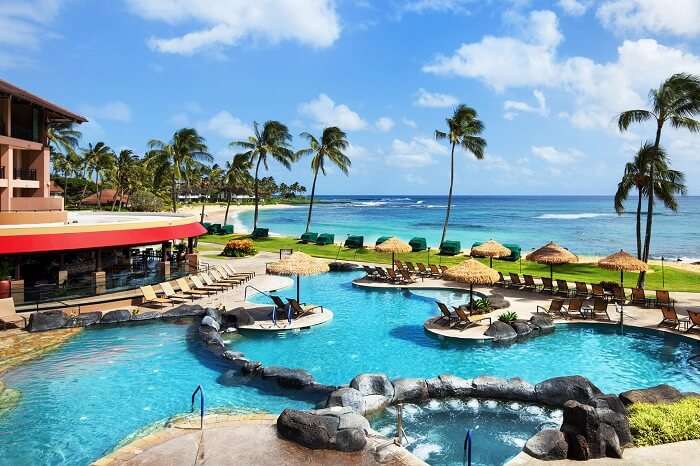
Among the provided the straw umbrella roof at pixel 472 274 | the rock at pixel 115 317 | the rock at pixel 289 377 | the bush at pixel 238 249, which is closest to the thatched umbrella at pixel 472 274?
the straw umbrella roof at pixel 472 274

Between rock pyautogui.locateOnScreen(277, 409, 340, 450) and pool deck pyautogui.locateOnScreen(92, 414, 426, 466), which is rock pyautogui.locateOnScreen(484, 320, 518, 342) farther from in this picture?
rock pyautogui.locateOnScreen(277, 409, 340, 450)

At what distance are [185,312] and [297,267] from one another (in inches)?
178

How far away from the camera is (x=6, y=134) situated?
23.4 meters

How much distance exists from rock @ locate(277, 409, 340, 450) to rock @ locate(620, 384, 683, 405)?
244 inches

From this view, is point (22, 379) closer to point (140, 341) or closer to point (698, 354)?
point (140, 341)

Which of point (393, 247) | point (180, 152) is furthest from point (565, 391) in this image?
point (180, 152)

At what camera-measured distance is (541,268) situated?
29188 millimetres

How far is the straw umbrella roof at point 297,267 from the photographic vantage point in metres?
18.5

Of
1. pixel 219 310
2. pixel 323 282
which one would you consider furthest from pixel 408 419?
pixel 323 282

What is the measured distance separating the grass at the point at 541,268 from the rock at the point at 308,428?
65.9ft

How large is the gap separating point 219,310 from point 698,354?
1574 cm

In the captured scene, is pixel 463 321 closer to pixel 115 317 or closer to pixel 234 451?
pixel 234 451

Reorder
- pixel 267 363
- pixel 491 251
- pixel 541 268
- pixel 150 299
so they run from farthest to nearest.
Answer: pixel 541 268 → pixel 491 251 → pixel 150 299 → pixel 267 363

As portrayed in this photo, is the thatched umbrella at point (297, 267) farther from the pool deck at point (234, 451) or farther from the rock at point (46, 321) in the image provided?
the pool deck at point (234, 451)
